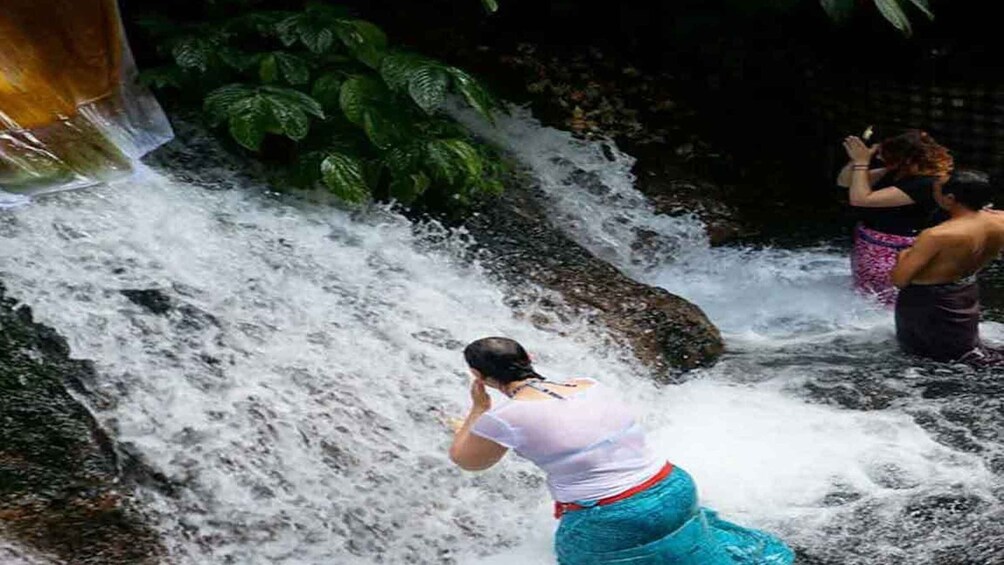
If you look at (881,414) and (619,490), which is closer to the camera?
(619,490)

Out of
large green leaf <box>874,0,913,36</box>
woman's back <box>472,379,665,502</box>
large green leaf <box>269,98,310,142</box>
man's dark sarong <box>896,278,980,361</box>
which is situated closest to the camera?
woman's back <box>472,379,665,502</box>

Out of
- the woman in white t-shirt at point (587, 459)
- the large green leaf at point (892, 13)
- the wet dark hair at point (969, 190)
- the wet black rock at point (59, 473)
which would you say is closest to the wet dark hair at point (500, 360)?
the woman in white t-shirt at point (587, 459)

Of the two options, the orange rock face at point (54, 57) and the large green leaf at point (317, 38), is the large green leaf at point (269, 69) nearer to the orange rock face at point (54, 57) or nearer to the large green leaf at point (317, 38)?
the large green leaf at point (317, 38)

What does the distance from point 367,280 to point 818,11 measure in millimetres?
3647

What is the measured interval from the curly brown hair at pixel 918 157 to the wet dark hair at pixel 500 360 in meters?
2.58

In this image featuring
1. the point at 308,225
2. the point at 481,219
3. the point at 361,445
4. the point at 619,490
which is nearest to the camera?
the point at 619,490

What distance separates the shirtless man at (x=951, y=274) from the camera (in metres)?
4.42

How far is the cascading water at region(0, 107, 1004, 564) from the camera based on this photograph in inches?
140

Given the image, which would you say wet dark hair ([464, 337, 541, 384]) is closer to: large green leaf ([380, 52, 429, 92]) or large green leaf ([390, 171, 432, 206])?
large green leaf ([390, 171, 432, 206])

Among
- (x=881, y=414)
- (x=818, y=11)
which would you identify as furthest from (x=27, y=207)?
(x=818, y=11)

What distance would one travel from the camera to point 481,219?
17.6ft

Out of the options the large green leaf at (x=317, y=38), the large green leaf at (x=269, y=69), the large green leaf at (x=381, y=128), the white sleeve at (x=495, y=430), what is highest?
the large green leaf at (x=317, y=38)

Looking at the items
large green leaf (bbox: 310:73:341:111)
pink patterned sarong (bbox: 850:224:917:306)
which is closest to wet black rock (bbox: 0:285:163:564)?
large green leaf (bbox: 310:73:341:111)

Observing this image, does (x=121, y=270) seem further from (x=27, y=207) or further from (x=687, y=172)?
(x=687, y=172)
